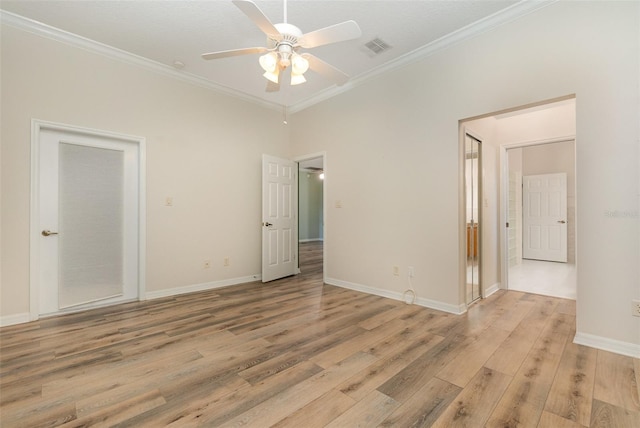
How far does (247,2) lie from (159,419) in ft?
7.79

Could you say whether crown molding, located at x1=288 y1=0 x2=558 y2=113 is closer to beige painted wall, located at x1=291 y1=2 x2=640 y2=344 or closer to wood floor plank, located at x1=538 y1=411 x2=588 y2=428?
beige painted wall, located at x1=291 y1=2 x2=640 y2=344

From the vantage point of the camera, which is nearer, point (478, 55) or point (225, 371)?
point (225, 371)

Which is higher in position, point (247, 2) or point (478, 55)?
point (478, 55)

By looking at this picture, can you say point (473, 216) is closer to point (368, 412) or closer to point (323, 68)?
point (323, 68)

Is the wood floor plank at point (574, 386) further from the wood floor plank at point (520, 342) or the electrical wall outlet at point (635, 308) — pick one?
the electrical wall outlet at point (635, 308)

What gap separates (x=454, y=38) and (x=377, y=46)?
2.71 feet

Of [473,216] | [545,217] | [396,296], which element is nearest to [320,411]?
[396,296]

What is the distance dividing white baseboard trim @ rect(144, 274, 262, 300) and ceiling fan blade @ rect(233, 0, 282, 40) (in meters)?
3.44

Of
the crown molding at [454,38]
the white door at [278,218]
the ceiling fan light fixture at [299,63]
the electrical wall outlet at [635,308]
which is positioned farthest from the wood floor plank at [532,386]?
the white door at [278,218]

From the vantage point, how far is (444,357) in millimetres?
2215

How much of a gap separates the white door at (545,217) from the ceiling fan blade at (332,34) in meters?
6.85

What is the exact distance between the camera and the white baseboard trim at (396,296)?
10.5ft

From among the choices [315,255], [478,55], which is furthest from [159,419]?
[315,255]

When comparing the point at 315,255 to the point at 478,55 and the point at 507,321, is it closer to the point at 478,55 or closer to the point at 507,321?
the point at 507,321
